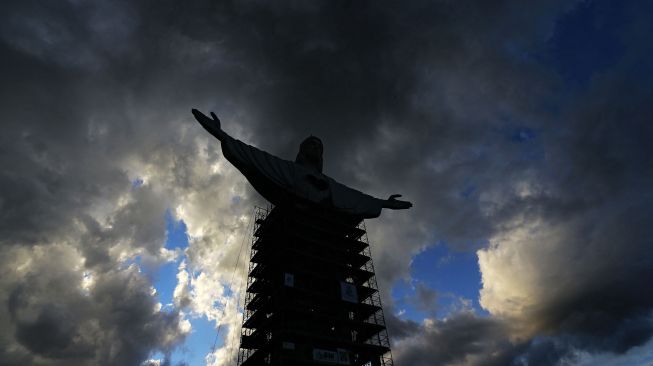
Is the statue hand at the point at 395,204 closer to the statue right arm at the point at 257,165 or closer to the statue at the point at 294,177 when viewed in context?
the statue at the point at 294,177

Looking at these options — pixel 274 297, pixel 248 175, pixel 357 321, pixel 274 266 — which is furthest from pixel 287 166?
pixel 357 321

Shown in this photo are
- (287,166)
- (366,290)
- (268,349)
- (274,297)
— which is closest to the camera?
(268,349)

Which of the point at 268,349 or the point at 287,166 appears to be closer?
the point at 268,349

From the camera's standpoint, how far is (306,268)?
1962 inches

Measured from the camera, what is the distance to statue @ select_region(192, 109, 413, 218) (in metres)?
49.6

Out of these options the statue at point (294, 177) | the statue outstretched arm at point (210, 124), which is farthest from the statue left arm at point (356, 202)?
the statue outstretched arm at point (210, 124)

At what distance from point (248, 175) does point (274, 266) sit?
12530mm

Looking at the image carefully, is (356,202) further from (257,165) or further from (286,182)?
(257,165)

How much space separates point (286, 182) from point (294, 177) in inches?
87.2

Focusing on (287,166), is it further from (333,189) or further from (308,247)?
(308,247)

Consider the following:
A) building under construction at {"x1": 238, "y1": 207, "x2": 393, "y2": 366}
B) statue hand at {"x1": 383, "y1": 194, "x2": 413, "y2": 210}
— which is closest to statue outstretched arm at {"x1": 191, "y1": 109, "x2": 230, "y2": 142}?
building under construction at {"x1": 238, "y1": 207, "x2": 393, "y2": 366}

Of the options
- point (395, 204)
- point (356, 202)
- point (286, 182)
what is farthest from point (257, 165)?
point (395, 204)

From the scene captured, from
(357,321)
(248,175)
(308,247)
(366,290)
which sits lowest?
(357,321)

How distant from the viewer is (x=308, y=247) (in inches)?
2032
